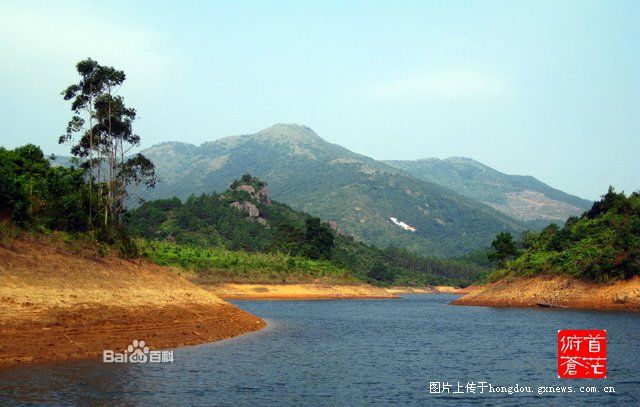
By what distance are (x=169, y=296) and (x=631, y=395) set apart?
29.8 m

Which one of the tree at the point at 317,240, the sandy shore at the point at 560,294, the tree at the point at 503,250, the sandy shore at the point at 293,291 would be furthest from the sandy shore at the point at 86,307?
the tree at the point at 317,240

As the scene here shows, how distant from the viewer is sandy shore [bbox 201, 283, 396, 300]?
116 meters

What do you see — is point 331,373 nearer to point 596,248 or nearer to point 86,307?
point 86,307

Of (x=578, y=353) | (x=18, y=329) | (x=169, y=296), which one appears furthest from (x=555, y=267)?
(x=18, y=329)

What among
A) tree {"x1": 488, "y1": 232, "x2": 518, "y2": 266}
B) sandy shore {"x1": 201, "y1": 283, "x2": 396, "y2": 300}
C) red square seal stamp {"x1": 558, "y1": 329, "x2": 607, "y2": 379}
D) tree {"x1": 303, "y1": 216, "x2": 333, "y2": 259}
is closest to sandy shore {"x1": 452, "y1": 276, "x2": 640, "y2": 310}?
tree {"x1": 488, "y1": 232, "x2": 518, "y2": 266}

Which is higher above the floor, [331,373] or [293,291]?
[331,373]

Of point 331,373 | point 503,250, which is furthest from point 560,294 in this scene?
point 331,373

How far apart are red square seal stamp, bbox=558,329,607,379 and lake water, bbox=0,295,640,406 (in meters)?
0.79

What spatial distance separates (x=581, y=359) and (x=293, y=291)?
99144mm

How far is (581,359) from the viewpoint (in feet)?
111

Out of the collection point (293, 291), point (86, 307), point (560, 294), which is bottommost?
point (293, 291)

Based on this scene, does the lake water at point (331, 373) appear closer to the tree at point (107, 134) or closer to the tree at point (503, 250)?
the tree at point (107, 134)

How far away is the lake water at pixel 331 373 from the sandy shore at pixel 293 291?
218ft

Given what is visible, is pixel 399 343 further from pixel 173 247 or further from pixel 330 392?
pixel 173 247
